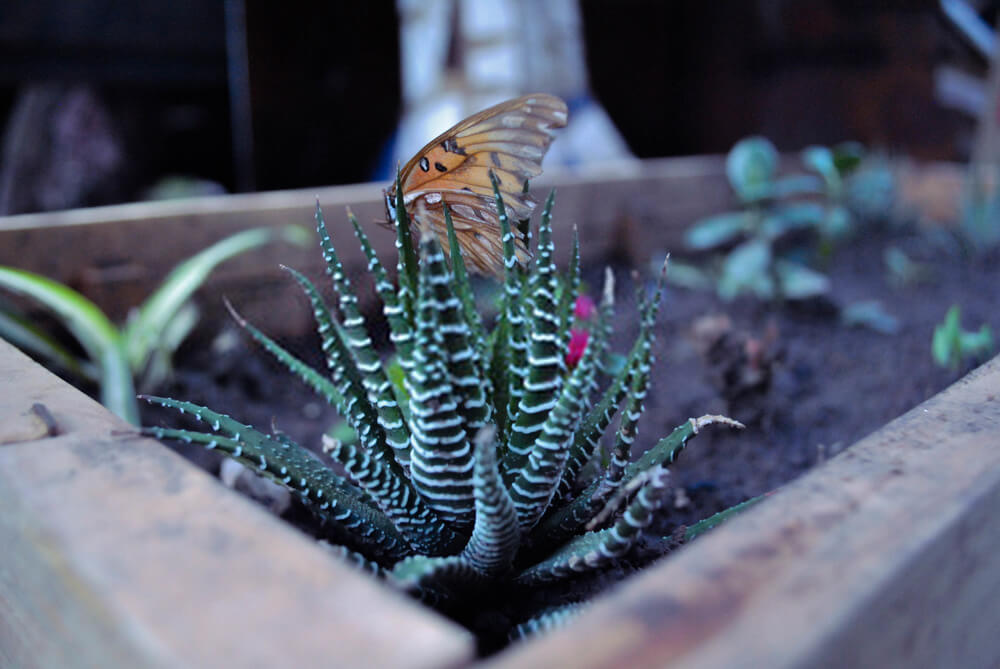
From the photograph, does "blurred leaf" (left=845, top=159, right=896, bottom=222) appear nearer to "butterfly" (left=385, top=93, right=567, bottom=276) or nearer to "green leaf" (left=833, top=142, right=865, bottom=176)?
"green leaf" (left=833, top=142, right=865, bottom=176)

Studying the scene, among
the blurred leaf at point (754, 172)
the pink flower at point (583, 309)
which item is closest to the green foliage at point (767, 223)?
the blurred leaf at point (754, 172)

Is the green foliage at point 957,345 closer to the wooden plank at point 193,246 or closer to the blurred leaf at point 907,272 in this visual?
the wooden plank at point 193,246

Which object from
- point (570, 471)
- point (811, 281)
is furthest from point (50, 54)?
point (570, 471)

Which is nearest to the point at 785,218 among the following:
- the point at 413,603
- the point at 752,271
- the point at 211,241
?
the point at 752,271

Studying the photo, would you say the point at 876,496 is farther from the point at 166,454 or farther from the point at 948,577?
the point at 166,454

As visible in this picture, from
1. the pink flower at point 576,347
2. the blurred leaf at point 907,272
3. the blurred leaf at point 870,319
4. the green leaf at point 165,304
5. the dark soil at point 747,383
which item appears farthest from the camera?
the blurred leaf at point 907,272

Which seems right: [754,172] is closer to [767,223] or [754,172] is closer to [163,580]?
[767,223]

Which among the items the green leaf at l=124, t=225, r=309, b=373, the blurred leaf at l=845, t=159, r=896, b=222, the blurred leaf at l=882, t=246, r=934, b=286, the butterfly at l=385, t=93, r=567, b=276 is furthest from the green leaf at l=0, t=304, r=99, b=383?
the blurred leaf at l=845, t=159, r=896, b=222
